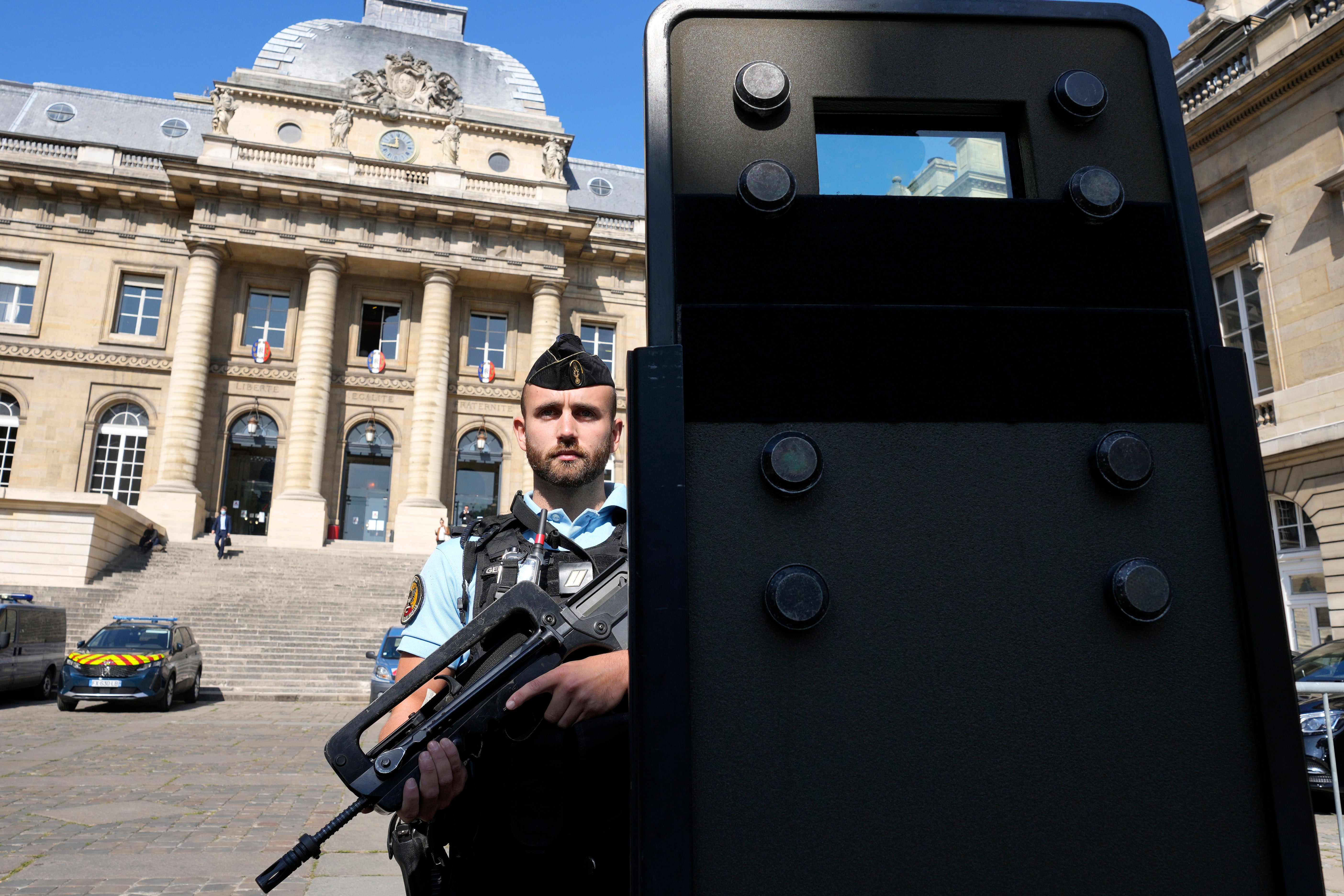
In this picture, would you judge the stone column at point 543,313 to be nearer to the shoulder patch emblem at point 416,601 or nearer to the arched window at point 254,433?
the arched window at point 254,433

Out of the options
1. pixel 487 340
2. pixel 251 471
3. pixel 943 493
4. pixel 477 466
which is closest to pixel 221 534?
pixel 251 471

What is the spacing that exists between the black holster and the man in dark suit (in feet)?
83.8

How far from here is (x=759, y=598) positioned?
1082 millimetres

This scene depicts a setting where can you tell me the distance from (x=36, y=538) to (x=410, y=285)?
14.2 m

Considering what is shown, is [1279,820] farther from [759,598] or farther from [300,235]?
[300,235]

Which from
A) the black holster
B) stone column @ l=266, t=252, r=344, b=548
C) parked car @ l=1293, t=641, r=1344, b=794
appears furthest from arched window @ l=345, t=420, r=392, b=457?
the black holster

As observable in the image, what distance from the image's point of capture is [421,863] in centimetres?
210

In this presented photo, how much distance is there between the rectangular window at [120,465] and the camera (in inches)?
1120

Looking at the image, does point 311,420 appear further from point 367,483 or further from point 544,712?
point 544,712

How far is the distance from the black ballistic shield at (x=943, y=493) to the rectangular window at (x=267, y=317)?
3200cm

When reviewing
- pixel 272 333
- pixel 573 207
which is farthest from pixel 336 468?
pixel 573 207

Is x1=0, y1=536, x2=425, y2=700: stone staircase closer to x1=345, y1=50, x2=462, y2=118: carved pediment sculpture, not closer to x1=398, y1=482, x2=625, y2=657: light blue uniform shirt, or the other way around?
x1=345, y1=50, x2=462, y2=118: carved pediment sculpture

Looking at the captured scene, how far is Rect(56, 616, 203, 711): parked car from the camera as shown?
13.9m

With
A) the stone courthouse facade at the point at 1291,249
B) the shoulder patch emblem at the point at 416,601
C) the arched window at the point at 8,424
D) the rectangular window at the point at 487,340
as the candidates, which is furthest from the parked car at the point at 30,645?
the stone courthouse facade at the point at 1291,249
